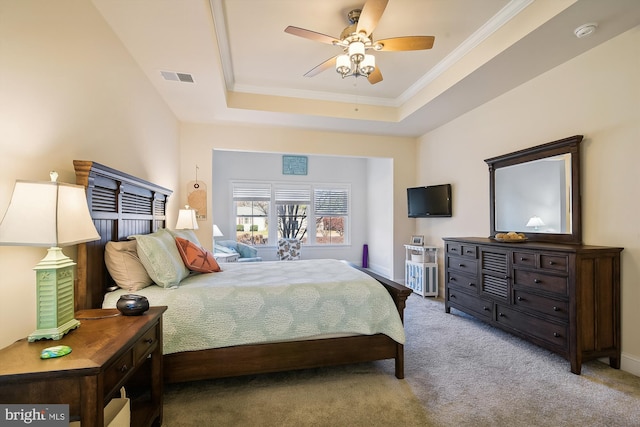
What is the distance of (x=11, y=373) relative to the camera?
1.02 metres

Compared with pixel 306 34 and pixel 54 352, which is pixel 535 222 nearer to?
pixel 306 34

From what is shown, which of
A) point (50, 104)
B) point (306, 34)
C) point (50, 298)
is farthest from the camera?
point (306, 34)

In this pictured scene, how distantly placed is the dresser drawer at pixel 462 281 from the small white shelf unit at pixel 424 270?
81 centimetres

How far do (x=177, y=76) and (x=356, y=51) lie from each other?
2.00 meters

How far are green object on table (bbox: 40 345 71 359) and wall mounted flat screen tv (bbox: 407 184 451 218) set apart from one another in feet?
15.2

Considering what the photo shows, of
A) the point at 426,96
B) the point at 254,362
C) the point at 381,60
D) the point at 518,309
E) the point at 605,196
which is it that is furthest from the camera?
the point at 426,96

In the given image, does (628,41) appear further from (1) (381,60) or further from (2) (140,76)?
(2) (140,76)

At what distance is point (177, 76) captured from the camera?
3.21 meters

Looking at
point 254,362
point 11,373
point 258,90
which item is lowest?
point 254,362

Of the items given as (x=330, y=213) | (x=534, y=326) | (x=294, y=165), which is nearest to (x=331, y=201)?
(x=330, y=213)

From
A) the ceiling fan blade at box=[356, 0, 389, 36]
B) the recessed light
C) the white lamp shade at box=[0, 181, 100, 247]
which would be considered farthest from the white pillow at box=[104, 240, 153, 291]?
the recessed light

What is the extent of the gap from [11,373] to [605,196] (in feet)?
13.2

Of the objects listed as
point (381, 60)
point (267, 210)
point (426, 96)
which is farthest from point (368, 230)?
point (381, 60)

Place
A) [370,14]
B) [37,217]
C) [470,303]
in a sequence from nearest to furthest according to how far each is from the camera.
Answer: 1. [37,217]
2. [370,14]
3. [470,303]
